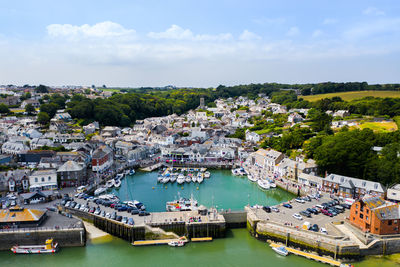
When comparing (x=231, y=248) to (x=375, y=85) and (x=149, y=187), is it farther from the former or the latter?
(x=375, y=85)

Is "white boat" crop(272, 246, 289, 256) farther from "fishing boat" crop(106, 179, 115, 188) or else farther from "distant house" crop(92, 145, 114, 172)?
"distant house" crop(92, 145, 114, 172)

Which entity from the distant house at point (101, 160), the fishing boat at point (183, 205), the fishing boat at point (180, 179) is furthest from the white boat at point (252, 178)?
the distant house at point (101, 160)

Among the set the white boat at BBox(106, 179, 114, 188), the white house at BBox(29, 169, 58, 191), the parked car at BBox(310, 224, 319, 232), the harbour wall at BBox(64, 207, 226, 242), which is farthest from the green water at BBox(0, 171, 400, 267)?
the white boat at BBox(106, 179, 114, 188)

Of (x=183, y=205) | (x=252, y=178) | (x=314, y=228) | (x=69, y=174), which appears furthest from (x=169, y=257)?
(x=252, y=178)

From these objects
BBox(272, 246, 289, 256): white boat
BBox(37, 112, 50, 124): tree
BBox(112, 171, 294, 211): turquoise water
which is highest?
BBox(37, 112, 50, 124): tree

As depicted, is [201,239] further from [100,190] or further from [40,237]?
[100,190]
